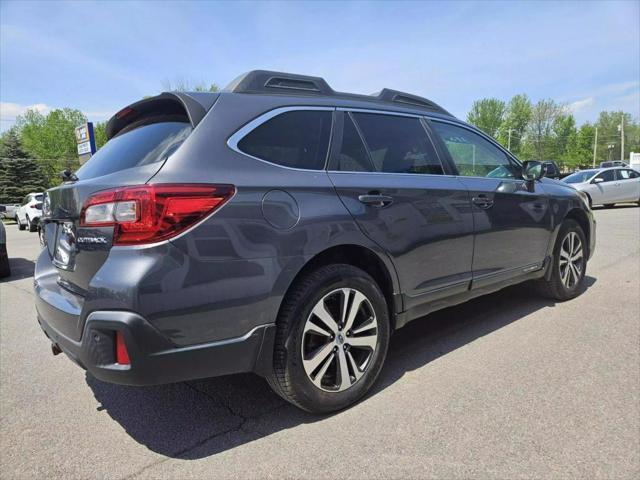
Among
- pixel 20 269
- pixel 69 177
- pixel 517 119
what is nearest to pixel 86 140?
pixel 20 269

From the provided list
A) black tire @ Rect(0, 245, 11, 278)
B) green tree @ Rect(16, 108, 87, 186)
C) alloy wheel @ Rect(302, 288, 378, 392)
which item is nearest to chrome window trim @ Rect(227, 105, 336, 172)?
alloy wheel @ Rect(302, 288, 378, 392)

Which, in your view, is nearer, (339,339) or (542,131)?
(339,339)

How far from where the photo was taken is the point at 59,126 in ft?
231

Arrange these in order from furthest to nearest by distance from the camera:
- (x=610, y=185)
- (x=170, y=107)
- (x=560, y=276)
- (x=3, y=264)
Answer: (x=610, y=185)
(x=3, y=264)
(x=560, y=276)
(x=170, y=107)

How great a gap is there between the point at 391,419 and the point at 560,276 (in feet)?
9.59

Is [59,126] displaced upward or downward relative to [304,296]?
upward

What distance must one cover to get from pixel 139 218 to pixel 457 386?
212 cm

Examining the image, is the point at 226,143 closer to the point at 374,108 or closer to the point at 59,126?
the point at 374,108

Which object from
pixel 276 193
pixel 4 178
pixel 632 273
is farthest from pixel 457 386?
pixel 4 178

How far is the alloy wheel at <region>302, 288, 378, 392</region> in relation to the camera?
243cm

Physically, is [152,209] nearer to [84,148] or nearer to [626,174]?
[626,174]

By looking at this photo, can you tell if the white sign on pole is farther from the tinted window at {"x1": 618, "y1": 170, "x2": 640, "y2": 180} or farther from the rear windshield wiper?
the tinted window at {"x1": 618, "y1": 170, "x2": 640, "y2": 180}

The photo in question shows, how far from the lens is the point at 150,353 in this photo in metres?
1.96

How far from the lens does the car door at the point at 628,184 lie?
17.4m
